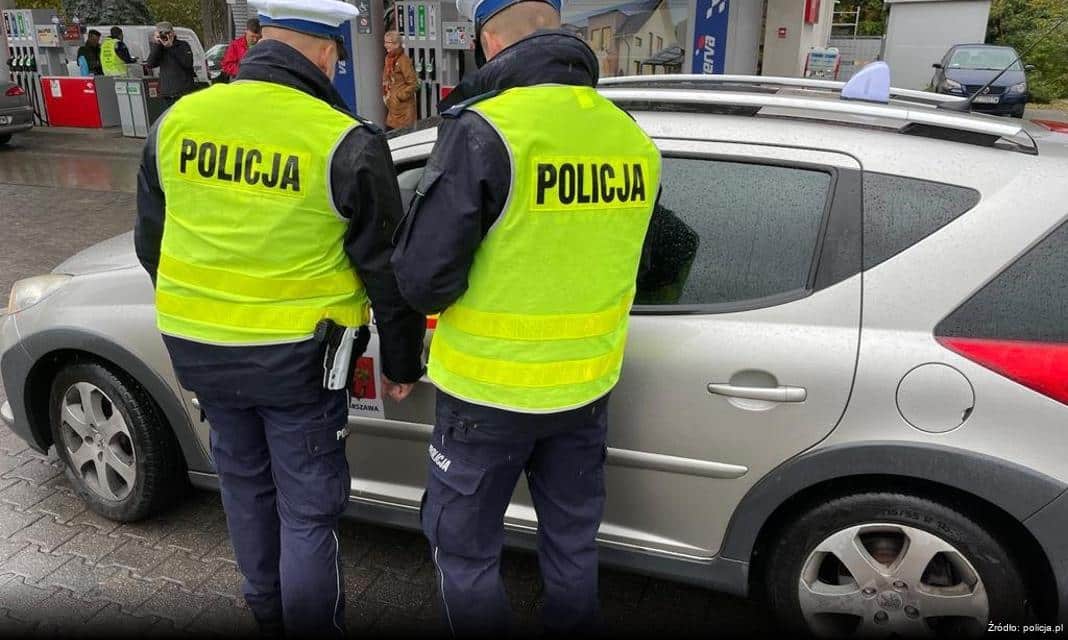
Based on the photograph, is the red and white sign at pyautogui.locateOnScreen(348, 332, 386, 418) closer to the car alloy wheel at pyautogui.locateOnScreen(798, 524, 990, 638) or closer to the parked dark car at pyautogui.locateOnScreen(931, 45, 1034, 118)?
the car alloy wheel at pyautogui.locateOnScreen(798, 524, 990, 638)

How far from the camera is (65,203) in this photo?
8961mm

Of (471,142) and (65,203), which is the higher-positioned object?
(471,142)

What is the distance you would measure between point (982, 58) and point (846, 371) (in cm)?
1791

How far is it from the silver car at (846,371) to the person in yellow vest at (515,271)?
0.35 meters

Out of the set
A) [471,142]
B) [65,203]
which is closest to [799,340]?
[471,142]

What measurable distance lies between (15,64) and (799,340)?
1692cm

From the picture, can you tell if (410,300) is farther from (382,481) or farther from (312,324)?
(382,481)

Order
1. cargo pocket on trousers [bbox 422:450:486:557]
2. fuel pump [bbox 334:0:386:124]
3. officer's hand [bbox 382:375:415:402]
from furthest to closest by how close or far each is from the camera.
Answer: fuel pump [bbox 334:0:386:124]
officer's hand [bbox 382:375:415:402]
cargo pocket on trousers [bbox 422:450:486:557]

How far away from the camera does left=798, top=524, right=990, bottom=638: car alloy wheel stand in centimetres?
216

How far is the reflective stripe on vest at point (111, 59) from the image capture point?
13.8 meters

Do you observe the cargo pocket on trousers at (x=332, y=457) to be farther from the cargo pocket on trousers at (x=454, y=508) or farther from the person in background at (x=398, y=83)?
the person in background at (x=398, y=83)

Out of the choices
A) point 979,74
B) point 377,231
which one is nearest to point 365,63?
point 377,231

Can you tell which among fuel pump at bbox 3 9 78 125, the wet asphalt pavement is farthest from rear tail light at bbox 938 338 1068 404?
fuel pump at bbox 3 9 78 125

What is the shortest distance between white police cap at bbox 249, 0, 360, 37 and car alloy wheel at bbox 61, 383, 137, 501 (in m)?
1.67
